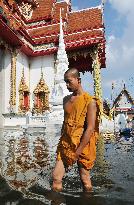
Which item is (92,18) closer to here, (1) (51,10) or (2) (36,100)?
(1) (51,10)

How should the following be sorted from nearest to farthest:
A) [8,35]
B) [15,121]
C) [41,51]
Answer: [8,35] < [15,121] < [41,51]

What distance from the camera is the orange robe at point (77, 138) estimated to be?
288cm

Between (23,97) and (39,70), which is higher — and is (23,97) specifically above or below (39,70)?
below

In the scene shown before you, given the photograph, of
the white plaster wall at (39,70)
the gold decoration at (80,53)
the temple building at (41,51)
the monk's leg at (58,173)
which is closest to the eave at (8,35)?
the temple building at (41,51)

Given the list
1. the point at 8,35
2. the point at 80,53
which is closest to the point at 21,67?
the point at 8,35

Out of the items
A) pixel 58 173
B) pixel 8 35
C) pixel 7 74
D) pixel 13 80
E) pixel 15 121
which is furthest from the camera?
pixel 7 74

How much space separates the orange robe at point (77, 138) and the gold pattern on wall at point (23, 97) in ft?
50.2

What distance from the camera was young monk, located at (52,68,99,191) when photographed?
2867 millimetres

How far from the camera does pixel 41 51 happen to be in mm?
19797

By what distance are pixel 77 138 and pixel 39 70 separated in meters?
17.6

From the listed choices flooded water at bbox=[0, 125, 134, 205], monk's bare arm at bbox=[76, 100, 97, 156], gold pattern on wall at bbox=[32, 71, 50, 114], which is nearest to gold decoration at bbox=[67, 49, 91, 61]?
gold pattern on wall at bbox=[32, 71, 50, 114]

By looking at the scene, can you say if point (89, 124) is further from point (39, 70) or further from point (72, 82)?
point (39, 70)

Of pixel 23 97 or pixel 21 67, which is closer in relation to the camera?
pixel 21 67

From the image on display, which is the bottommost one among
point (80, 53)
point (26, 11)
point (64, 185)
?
point (64, 185)
